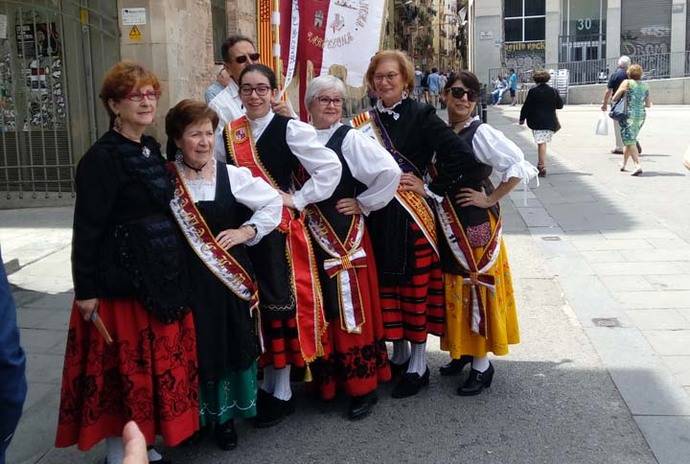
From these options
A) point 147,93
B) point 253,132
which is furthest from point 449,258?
point 147,93

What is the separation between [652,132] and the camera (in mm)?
19781

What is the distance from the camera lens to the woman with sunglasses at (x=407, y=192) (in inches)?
165

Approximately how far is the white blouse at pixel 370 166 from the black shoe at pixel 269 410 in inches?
45.7

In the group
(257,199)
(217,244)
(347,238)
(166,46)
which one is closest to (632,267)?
(347,238)

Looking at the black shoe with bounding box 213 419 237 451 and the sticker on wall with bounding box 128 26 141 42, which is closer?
the black shoe with bounding box 213 419 237 451

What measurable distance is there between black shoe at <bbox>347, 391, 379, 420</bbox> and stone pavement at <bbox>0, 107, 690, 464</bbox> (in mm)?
49

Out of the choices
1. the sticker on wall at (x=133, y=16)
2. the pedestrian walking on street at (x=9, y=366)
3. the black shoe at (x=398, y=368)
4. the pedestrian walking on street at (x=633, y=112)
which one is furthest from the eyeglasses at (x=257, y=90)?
the pedestrian walking on street at (x=633, y=112)

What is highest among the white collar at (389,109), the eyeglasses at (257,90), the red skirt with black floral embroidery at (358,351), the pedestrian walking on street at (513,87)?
the pedestrian walking on street at (513,87)

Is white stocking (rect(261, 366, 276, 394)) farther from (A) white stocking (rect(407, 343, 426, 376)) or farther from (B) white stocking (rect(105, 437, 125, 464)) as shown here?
(B) white stocking (rect(105, 437, 125, 464))

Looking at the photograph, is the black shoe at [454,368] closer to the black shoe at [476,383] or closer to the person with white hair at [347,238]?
the black shoe at [476,383]

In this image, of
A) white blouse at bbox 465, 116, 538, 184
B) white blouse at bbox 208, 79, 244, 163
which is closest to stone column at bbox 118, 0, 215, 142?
white blouse at bbox 208, 79, 244, 163

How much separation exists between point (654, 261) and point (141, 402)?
219 inches

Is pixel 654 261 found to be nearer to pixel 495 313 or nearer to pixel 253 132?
pixel 495 313

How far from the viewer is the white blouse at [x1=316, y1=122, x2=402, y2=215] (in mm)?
3996
